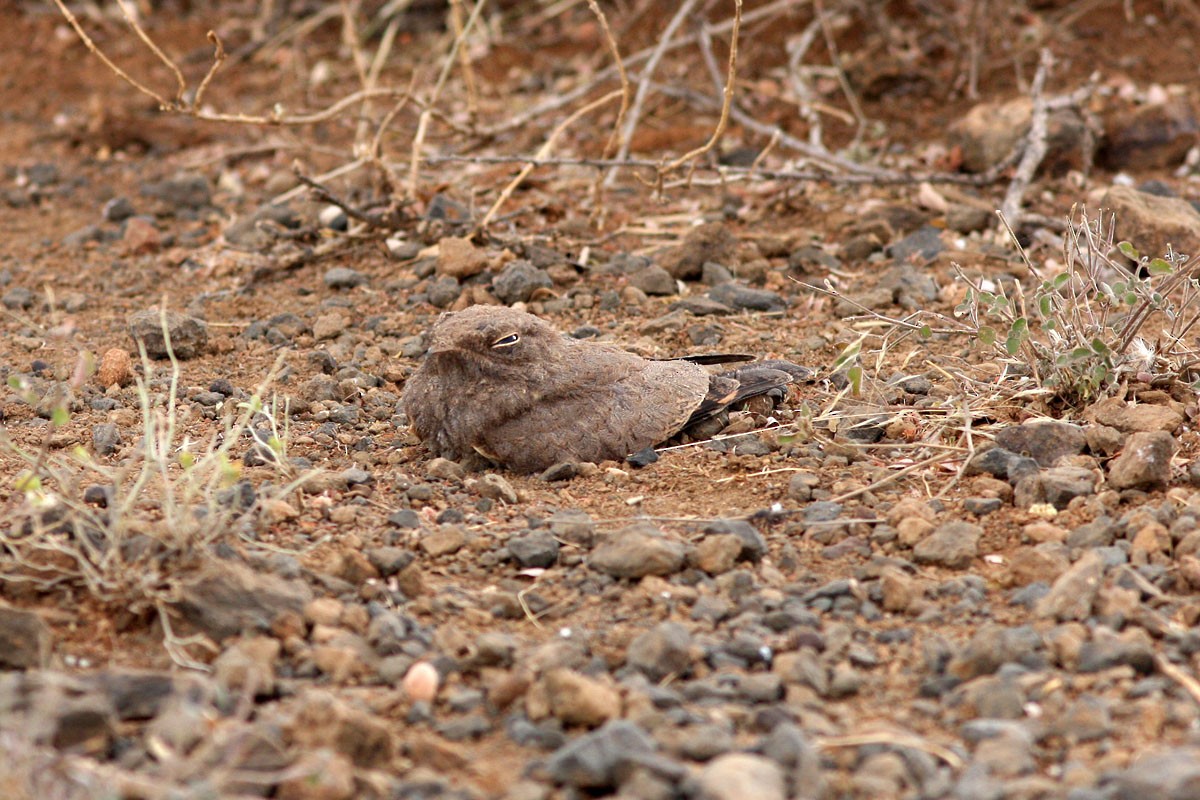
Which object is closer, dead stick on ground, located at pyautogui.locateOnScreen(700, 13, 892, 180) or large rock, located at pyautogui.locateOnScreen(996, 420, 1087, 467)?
large rock, located at pyautogui.locateOnScreen(996, 420, 1087, 467)

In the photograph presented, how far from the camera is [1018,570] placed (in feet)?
10.7

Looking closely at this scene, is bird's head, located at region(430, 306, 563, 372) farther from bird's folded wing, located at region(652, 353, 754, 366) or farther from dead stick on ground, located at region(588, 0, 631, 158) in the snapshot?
dead stick on ground, located at region(588, 0, 631, 158)

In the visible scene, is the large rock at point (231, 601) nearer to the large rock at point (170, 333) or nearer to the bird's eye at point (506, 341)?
the bird's eye at point (506, 341)

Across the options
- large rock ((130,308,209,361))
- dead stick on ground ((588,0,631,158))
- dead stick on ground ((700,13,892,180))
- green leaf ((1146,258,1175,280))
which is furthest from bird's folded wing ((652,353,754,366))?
large rock ((130,308,209,361))

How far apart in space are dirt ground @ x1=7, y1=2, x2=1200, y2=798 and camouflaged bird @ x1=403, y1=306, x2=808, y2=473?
119 millimetres

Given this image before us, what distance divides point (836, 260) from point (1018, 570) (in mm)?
3024

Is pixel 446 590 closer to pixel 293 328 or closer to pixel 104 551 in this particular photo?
pixel 104 551

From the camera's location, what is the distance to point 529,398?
409 cm

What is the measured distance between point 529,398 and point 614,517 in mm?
553

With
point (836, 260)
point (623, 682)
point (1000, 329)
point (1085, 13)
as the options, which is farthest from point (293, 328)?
point (1085, 13)

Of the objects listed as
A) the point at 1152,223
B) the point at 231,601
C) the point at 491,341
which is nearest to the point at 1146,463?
the point at 491,341

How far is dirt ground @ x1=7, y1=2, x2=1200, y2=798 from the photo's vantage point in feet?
8.11

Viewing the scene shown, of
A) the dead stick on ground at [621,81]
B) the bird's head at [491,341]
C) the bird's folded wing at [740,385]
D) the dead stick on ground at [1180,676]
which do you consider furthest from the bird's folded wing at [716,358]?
the dead stick on ground at [1180,676]

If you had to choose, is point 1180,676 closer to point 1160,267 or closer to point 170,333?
point 1160,267
